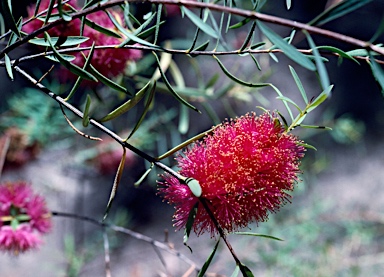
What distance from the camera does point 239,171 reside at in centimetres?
36

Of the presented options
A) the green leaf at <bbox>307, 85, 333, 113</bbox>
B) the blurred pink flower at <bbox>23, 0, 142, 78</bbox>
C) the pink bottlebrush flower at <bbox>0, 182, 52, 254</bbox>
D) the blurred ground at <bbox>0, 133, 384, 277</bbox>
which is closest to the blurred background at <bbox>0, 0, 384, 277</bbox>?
the blurred ground at <bbox>0, 133, 384, 277</bbox>

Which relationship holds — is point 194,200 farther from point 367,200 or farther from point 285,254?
point 367,200

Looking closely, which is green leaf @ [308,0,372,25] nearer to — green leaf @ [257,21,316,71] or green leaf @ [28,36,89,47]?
green leaf @ [257,21,316,71]

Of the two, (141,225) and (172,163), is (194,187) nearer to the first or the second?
(172,163)

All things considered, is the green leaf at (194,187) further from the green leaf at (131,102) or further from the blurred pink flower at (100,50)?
the blurred pink flower at (100,50)

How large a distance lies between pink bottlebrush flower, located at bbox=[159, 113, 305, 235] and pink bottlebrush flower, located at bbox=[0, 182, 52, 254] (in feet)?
0.82

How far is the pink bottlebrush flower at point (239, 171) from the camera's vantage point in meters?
0.36

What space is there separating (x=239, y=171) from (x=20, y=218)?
32 centimetres

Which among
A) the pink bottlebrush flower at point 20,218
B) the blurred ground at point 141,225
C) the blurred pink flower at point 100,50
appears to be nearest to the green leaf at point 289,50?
the blurred pink flower at point 100,50

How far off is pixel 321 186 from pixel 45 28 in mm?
1468

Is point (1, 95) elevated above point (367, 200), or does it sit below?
above

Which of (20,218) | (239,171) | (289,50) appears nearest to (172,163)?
(20,218)

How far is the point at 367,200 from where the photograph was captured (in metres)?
1.67

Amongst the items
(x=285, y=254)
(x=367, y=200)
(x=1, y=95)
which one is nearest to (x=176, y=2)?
(x=285, y=254)
